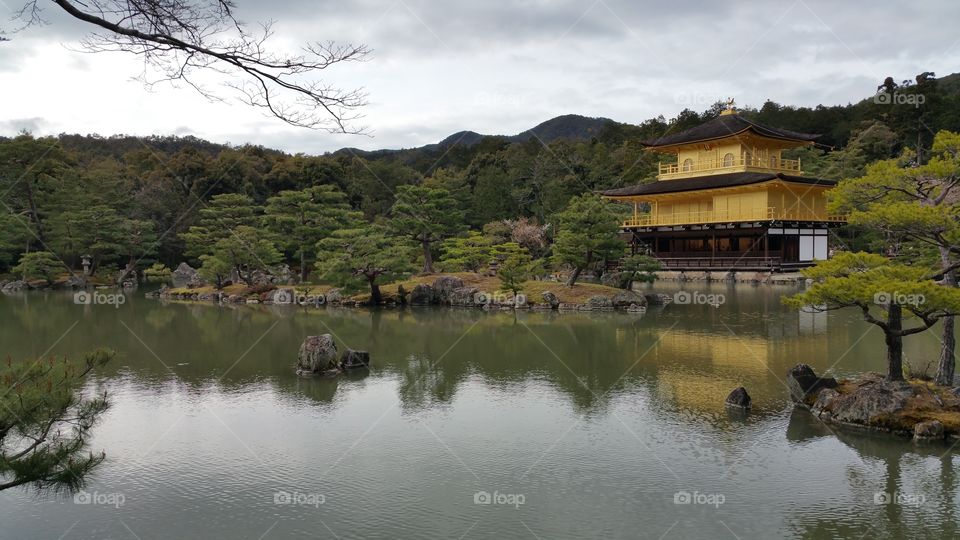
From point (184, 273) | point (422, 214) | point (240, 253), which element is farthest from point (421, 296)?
point (184, 273)

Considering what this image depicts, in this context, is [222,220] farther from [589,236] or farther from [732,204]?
[732,204]

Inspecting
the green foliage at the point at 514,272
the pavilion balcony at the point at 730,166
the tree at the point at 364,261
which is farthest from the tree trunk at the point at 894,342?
the pavilion balcony at the point at 730,166

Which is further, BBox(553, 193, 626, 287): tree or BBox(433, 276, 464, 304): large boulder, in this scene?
BBox(433, 276, 464, 304): large boulder

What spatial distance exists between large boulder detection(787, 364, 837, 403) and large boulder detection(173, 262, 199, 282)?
34.3 m

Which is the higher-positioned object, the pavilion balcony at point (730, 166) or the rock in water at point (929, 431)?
the pavilion balcony at point (730, 166)

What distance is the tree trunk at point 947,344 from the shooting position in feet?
29.2

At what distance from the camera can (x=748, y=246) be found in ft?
108

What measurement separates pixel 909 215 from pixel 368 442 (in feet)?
23.5

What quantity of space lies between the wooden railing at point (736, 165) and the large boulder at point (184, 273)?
27.3 meters

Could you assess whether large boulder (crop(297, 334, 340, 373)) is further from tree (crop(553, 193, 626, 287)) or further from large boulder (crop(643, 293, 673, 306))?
large boulder (crop(643, 293, 673, 306))

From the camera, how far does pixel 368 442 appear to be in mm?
8031

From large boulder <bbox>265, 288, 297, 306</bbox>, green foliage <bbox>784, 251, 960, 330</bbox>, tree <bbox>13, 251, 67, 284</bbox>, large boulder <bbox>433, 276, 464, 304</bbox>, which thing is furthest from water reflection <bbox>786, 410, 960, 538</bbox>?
tree <bbox>13, 251, 67, 284</bbox>

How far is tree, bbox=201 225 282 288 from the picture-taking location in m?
26.6

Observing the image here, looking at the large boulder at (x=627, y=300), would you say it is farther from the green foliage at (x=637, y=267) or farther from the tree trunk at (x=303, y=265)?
the tree trunk at (x=303, y=265)
